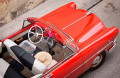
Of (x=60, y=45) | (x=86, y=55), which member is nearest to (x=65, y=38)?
(x=60, y=45)

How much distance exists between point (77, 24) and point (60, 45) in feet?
2.48

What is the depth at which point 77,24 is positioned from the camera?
3.92 meters

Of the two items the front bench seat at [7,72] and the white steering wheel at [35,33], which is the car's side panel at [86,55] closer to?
the front bench seat at [7,72]

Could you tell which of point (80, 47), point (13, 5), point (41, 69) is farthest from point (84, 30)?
point (13, 5)

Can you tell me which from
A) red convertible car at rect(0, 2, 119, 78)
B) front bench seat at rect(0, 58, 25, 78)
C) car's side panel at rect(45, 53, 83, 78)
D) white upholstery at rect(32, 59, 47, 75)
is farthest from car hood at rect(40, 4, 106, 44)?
front bench seat at rect(0, 58, 25, 78)

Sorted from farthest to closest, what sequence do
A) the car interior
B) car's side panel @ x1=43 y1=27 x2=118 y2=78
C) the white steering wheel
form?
the white steering wheel < the car interior < car's side panel @ x1=43 y1=27 x2=118 y2=78

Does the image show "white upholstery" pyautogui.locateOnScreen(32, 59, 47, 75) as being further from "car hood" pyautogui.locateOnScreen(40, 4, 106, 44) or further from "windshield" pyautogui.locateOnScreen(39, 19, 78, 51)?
"car hood" pyautogui.locateOnScreen(40, 4, 106, 44)

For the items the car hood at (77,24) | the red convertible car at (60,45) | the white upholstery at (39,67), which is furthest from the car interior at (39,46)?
the white upholstery at (39,67)

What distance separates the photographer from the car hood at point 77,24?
12.1 feet

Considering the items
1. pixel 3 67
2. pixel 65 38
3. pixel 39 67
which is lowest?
pixel 3 67

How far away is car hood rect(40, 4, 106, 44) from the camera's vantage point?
3674 millimetres

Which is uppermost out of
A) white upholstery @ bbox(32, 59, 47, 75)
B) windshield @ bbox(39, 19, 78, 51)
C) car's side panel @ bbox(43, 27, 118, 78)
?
windshield @ bbox(39, 19, 78, 51)

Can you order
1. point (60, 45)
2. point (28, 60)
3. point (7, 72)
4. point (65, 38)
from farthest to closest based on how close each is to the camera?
point (60, 45) → point (65, 38) → point (7, 72) → point (28, 60)

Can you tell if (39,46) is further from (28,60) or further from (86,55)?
(86,55)
